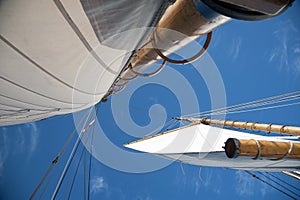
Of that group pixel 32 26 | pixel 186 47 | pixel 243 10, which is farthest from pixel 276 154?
pixel 32 26

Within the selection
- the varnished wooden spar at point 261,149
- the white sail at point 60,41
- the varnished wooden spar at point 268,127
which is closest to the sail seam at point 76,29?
the white sail at point 60,41

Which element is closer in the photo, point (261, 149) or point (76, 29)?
point (76, 29)

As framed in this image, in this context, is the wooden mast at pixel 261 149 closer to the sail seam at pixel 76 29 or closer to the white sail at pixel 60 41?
the white sail at pixel 60 41

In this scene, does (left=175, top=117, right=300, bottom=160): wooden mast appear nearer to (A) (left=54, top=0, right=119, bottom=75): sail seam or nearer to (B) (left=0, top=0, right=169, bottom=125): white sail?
(B) (left=0, top=0, right=169, bottom=125): white sail

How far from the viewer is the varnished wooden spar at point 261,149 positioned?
79.5 inches

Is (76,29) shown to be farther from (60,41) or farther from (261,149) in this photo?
(261,149)

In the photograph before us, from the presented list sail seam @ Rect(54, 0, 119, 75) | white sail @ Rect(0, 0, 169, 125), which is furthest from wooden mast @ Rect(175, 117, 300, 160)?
sail seam @ Rect(54, 0, 119, 75)

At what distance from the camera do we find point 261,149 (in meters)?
2.18

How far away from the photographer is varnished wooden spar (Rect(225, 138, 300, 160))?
79.5 inches

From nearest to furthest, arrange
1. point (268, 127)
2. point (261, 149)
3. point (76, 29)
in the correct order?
point (76, 29)
point (261, 149)
point (268, 127)

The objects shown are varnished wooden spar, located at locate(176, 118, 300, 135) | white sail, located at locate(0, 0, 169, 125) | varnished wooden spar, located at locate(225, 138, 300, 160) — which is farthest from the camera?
varnished wooden spar, located at locate(176, 118, 300, 135)

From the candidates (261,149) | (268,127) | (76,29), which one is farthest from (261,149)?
(268,127)

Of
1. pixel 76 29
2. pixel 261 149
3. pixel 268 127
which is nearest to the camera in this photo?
pixel 76 29

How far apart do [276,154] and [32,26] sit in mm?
2337
